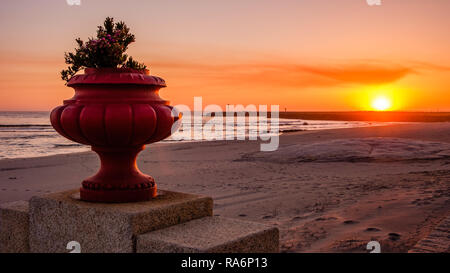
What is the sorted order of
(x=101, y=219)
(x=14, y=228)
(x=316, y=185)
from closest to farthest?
(x=101, y=219) → (x=14, y=228) → (x=316, y=185)

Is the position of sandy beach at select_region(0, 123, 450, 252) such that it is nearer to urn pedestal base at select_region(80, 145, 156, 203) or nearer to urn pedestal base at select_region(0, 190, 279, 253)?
urn pedestal base at select_region(0, 190, 279, 253)

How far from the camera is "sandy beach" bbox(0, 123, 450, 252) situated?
4355 mm

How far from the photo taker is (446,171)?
799 cm

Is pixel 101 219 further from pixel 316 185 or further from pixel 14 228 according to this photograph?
pixel 316 185

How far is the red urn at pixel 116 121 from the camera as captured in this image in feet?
9.59

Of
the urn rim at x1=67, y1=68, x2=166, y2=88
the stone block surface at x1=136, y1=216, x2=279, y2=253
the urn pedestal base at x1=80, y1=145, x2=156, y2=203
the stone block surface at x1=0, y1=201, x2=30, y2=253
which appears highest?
the urn rim at x1=67, y1=68, x2=166, y2=88

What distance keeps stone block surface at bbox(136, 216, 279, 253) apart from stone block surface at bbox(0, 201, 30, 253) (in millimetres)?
1405

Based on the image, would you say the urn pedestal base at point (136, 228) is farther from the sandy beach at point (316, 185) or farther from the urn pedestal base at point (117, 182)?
the sandy beach at point (316, 185)

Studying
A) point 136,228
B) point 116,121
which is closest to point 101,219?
point 136,228

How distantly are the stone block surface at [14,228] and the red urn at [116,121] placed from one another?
695 millimetres

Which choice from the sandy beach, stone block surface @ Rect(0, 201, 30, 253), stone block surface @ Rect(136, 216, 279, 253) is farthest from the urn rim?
the sandy beach

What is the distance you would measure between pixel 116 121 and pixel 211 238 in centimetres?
106

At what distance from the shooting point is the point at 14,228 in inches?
141
